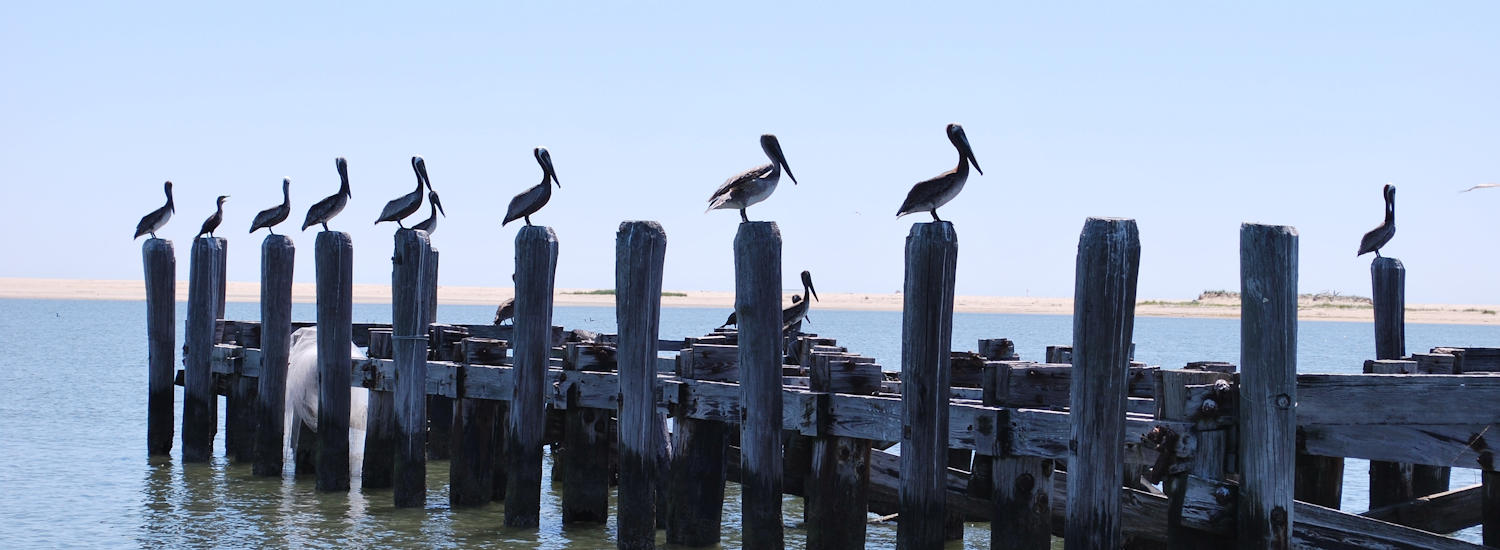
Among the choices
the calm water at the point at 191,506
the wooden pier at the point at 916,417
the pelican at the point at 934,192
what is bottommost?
the calm water at the point at 191,506

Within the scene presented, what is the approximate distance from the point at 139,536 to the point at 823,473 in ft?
22.1

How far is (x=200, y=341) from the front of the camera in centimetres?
1510

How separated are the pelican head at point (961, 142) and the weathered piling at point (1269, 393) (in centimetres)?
292

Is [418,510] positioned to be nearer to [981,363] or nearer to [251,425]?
[251,425]

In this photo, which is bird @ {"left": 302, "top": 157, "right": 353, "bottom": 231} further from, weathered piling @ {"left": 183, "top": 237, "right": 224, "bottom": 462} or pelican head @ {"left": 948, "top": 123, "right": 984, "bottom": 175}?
pelican head @ {"left": 948, "top": 123, "right": 984, "bottom": 175}

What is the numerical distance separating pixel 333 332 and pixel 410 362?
1.27 metres

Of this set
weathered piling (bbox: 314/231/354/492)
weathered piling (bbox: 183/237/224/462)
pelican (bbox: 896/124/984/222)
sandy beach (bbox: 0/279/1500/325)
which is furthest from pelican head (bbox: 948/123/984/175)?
sandy beach (bbox: 0/279/1500/325)

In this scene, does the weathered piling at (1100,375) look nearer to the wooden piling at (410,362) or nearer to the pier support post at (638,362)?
the pier support post at (638,362)

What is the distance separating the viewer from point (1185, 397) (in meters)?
6.74

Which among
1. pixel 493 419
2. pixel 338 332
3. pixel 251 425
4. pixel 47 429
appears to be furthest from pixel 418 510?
pixel 47 429

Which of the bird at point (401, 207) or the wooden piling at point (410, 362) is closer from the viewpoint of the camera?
the wooden piling at point (410, 362)

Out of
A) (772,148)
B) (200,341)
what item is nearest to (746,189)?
(772,148)

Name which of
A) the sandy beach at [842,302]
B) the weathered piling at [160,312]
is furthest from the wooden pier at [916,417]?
the sandy beach at [842,302]

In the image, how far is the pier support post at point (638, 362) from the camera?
31.4 feet
